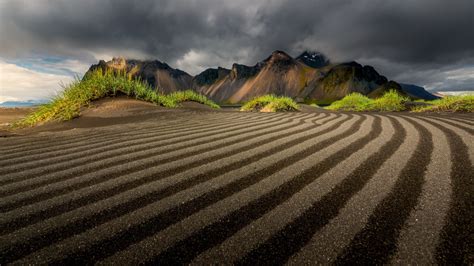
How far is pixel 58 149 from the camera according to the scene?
102 inches

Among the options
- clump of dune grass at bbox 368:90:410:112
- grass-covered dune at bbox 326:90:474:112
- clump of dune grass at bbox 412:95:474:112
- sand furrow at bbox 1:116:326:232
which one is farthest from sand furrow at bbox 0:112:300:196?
clump of dune grass at bbox 368:90:410:112

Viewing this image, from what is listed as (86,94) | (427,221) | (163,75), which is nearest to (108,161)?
(427,221)

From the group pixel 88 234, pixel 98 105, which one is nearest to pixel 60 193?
pixel 88 234

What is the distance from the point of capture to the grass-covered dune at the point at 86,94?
16.9 feet

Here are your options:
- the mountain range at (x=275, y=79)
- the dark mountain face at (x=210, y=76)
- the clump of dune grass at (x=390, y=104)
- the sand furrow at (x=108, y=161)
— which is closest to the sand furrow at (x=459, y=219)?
the sand furrow at (x=108, y=161)

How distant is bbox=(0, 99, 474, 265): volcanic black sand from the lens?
0.95 m

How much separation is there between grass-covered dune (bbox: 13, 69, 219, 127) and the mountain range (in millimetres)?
118068

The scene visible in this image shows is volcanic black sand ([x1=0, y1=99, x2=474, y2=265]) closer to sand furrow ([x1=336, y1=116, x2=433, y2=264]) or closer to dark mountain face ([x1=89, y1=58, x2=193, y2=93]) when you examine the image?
sand furrow ([x1=336, y1=116, x2=433, y2=264])

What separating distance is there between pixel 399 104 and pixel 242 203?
957cm

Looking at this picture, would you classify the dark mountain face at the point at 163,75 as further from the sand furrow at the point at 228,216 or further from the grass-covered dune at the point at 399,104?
the sand furrow at the point at 228,216

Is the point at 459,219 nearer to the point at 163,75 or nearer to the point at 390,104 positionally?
the point at 390,104

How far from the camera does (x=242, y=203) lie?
4.38 ft

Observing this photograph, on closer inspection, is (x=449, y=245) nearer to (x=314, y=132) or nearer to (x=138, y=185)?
(x=138, y=185)

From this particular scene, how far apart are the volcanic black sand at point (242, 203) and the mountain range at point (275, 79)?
121 meters
